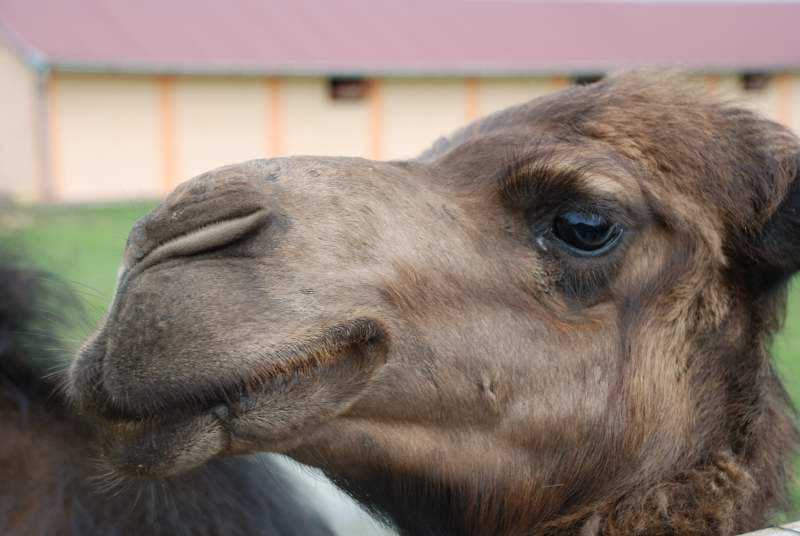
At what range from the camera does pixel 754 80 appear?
25703 millimetres

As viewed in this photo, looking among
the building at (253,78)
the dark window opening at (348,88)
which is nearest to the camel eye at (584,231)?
the building at (253,78)

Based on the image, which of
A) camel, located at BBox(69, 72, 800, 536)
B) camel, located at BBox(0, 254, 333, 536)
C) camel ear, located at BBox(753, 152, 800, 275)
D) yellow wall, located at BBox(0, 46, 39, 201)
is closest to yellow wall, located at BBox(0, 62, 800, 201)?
yellow wall, located at BBox(0, 46, 39, 201)

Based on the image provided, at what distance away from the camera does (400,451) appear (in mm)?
2475

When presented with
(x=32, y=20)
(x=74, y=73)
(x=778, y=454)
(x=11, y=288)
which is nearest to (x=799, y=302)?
(x=778, y=454)

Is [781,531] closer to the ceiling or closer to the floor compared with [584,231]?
closer to the floor

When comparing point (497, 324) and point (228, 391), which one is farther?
point (497, 324)

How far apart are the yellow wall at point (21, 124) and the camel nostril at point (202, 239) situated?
18.8 metres

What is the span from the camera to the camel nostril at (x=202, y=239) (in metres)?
2.22

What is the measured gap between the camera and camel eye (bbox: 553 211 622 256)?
2609 millimetres

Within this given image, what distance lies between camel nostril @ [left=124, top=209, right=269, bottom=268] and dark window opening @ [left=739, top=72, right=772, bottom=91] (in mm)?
25193

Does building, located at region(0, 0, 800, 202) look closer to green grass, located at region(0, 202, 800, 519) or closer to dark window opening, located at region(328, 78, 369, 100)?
dark window opening, located at region(328, 78, 369, 100)

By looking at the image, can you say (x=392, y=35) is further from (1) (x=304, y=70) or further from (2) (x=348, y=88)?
(1) (x=304, y=70)

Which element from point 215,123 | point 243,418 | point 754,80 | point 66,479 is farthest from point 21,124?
point 243,418

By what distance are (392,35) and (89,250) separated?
12.8 m
